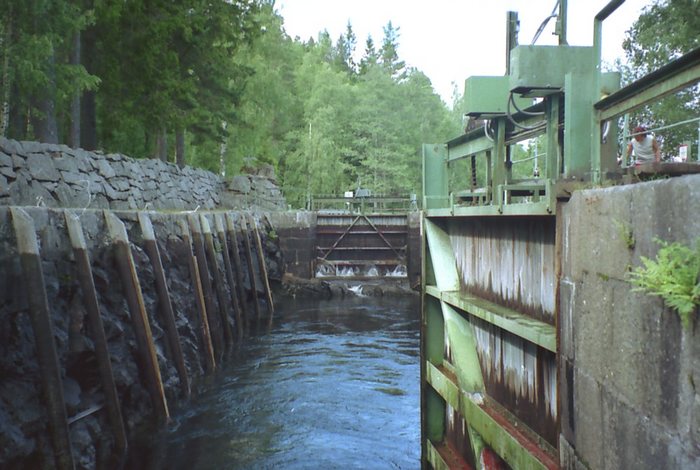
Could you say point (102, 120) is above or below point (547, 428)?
above

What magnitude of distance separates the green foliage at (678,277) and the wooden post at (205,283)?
1108 cm

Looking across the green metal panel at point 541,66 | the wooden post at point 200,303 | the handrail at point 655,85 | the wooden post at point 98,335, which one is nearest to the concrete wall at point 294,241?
the wooden post at point 200,303

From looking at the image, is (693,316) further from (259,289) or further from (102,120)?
(102,120)

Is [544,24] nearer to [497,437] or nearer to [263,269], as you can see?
[497,437]

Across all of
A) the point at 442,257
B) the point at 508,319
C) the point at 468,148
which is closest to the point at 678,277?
the point at 508,319

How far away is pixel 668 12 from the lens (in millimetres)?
8398

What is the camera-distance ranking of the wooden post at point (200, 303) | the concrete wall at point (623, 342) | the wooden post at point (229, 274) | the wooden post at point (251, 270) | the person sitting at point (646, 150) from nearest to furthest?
the concrete wall at point (623, 342), the person sitting at point (646, 150), the wooden post at point (200, 303), the wooden post at point (229, 274), the wooden post at point (251, 270)

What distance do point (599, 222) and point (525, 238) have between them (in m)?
1.60

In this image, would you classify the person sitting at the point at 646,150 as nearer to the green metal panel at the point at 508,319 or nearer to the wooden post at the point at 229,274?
the green metal panel at the point at 508,319

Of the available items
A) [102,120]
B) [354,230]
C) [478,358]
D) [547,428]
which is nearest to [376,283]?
[354,230]

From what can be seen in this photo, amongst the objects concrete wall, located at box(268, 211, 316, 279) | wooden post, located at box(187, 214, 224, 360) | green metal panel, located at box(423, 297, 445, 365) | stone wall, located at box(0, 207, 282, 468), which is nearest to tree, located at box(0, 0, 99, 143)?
stone wall, located at box(0, 207, 282, 468)

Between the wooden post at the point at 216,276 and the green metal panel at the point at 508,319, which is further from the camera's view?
the wooden post at the point at 216,276

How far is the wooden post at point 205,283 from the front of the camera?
12828mm

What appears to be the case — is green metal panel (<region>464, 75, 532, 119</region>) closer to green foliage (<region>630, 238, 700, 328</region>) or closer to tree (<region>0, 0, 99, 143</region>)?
green foliage (<region>630, 238, 700, 328</region>)
